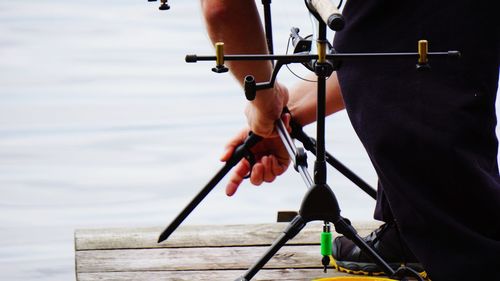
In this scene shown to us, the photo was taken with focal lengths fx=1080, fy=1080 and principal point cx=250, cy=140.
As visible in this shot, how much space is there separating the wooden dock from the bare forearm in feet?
1.03

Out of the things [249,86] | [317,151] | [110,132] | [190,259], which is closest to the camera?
[249,86]

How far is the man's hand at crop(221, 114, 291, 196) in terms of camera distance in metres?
2.54

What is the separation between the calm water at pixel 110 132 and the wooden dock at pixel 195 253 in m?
0.49

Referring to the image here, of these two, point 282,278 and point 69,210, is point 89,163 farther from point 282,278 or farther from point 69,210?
point 282,278

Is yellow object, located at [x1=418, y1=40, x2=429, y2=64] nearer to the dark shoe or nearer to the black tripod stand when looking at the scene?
the black tripod stand

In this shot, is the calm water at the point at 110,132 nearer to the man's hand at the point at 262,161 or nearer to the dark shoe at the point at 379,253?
the man's hand at the point at 262,161

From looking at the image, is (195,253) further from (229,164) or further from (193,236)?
(229,164)

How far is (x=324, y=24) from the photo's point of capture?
1.85 meters

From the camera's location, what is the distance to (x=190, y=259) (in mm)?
2516

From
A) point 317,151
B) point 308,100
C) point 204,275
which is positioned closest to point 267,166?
point 308,100

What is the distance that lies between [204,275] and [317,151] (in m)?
0.53

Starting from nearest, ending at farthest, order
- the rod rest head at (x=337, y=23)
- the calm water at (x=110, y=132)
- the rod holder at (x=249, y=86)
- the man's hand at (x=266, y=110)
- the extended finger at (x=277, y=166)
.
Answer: the rod rest head at (x=337, y=23), the rod holder at (x=249, y=86), the man's hand at (x=266, y=110), the extended finger at (x=277, y=166), the calm water at (x=110, y=132)

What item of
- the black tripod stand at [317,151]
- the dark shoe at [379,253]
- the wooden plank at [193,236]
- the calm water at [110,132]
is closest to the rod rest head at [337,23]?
the black tripod stand at [317,151]

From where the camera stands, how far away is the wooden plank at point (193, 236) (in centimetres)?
261
